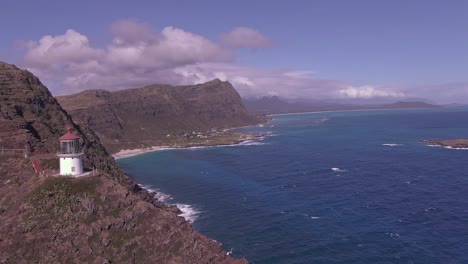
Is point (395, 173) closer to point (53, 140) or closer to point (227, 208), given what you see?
point (227, 208)

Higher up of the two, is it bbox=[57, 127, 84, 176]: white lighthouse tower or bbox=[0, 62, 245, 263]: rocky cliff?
bbox=[57, 127, 84, 176]: white lighthouse tower

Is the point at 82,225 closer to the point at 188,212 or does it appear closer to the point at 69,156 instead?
the point at 69,156

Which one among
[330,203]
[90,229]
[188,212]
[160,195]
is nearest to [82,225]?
[90,229]

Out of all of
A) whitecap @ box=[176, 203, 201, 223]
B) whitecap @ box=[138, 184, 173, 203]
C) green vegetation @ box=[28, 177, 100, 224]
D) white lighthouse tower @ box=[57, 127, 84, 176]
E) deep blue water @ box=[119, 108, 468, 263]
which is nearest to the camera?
green vegetation @ box=[28, 177, 100, 224]

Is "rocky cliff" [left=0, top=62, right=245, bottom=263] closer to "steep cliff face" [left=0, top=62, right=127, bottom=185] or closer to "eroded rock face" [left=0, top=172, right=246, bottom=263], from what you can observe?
"eroded rock face" [left=0, top=172, right=246, bottom=263]

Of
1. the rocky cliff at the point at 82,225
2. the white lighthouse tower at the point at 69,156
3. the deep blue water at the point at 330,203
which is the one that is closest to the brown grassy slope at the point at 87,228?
the rocky cliff at the point at 82,225

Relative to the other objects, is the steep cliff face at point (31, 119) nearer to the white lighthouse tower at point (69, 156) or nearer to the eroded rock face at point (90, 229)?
the white lighthouse tower at point (69, 156)

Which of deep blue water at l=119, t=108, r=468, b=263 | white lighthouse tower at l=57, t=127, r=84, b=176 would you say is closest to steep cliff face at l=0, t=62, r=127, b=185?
white lighthouse tower at l=57, t=127, r=84, b=176
